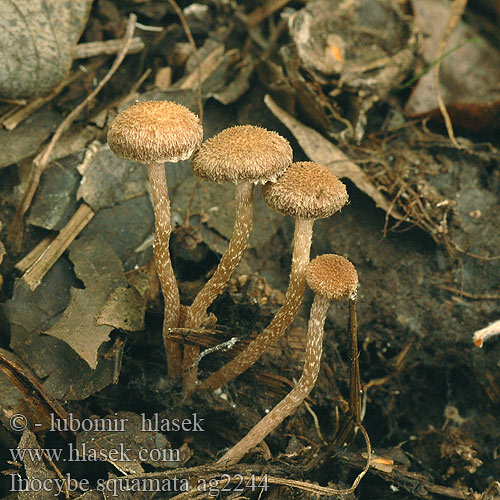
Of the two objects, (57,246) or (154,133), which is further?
(57,246)

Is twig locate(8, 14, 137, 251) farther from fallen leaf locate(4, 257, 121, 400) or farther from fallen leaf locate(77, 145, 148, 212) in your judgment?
fallen leaf locate(4, 257, 121, 400)

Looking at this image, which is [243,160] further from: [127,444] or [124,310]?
[127,444]

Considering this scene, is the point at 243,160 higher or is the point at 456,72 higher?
the point at 243,160

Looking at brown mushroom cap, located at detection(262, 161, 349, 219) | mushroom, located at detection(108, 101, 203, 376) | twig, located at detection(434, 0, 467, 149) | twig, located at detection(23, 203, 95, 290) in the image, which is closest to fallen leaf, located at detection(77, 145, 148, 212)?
twig, located at detection(23, 203, 95, 290)

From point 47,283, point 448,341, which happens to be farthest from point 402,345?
point 47,283

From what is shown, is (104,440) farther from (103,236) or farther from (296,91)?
(296,91)

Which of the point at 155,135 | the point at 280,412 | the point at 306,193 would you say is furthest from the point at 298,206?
the point at 280,412
